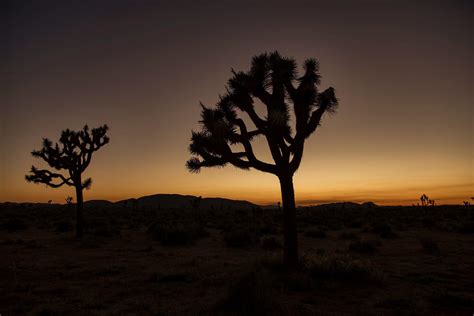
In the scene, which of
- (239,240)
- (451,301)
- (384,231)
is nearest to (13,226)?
(239,240)

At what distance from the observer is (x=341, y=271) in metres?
8.32

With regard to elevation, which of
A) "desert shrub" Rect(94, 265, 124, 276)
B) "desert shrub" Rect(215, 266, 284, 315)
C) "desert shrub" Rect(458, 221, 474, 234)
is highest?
"desert shrub" Rect(215, 266, 284, 315)

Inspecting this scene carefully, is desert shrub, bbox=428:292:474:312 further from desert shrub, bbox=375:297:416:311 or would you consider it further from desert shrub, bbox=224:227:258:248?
desert shrub, bbox=224:227:258:248

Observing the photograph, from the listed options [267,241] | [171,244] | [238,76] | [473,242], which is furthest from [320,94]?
[473,242]

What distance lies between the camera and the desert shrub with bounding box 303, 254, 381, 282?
26.9ft

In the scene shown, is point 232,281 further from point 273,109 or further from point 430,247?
point 430,247

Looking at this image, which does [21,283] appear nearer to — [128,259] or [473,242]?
[128,259]

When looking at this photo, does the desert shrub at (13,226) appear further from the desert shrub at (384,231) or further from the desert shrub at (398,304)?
the desert shrub at (398,304)

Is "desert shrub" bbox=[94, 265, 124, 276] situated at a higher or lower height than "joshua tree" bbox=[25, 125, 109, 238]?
lower

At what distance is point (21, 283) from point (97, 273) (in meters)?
1.83

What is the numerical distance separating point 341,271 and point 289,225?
1.72 m

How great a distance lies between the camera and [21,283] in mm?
8141

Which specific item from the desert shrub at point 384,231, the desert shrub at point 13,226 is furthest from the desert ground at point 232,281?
the desert shrub at point 13,226

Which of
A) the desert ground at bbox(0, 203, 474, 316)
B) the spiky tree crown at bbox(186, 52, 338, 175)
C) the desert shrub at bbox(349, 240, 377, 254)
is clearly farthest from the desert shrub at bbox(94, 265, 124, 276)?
the desert shrub at bbox(349, 240, 377, 254)
